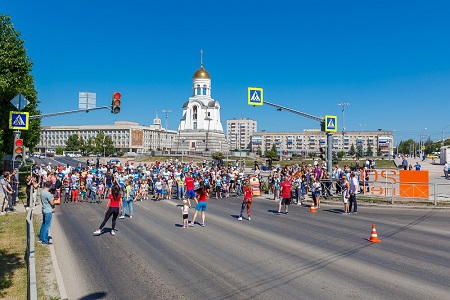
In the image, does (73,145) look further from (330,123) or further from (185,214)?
(185,214)

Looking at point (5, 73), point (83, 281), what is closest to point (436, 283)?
point (83, 281)

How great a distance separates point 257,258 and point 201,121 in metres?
105

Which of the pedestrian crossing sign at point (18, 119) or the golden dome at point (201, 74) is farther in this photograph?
the golden dome at point (201, 74)

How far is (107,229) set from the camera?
1423 cm

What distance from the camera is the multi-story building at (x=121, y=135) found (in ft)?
566


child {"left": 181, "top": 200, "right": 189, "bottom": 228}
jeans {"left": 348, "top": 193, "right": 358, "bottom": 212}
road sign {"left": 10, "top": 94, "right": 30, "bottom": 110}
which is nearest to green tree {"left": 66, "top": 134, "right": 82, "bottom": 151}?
road sign {"left": 10, "top": 94, "right": 30, "bottom": 110}

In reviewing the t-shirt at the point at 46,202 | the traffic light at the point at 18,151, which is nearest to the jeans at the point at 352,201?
the t-shirt at the point at 46,202

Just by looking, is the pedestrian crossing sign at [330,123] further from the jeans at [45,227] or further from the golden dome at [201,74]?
the golden dome at [201,74]

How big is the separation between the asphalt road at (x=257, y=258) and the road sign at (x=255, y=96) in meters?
8.94

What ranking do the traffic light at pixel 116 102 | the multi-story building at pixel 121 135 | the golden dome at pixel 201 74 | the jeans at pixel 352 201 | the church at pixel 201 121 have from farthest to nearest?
the multi-story building at pixel 121 135, the golden dome at pixel 201 74, the church at pixel 201 121, the traffic light at pixel 116 102, the jeans at pixel 352 201

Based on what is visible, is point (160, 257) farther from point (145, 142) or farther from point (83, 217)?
point (145, 142)

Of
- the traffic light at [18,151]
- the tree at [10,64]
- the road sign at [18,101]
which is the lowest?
the traffic light at [18,151]

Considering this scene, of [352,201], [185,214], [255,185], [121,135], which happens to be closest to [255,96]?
[255,185]

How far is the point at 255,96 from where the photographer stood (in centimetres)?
2433
